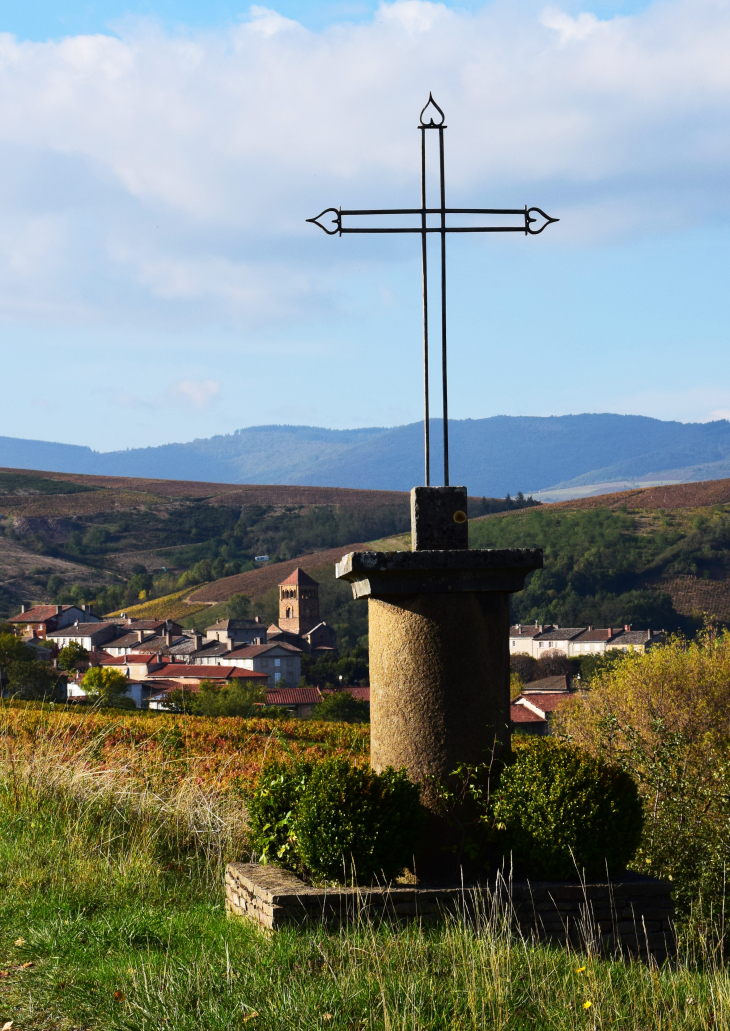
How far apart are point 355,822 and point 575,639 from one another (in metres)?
90.1

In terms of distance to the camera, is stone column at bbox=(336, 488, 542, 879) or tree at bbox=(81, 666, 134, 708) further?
tree at bbox=(81, 666, 134, 708)

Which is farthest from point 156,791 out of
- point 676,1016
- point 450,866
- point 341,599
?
point 341,599

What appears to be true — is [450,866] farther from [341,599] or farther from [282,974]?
[341,599]

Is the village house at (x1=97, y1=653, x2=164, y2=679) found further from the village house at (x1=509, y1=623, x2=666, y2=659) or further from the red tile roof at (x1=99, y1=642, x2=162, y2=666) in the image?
the village house at (x1=509, y1=623, x2=666, y2=659)

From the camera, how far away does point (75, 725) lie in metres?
13.0

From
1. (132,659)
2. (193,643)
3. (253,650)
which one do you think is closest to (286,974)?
(132,659)

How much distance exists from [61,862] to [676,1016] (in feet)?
13.7

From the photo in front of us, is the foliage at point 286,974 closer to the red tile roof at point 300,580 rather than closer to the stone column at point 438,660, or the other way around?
the stone column at point 438,660

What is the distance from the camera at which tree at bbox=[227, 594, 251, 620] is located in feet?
377

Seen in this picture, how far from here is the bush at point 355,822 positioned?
5402mm

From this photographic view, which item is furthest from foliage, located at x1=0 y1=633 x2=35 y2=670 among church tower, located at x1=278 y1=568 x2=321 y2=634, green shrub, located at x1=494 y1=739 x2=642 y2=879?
church tower, located at x1=278 y1=568 x2=321 y2=634

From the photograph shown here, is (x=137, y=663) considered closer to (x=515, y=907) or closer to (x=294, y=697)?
(x=294, y=697)

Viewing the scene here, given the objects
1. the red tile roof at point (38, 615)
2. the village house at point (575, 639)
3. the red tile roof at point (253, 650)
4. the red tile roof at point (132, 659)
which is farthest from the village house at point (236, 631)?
the village house at point (575, 639)

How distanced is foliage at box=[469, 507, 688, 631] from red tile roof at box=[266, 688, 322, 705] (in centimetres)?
4165
